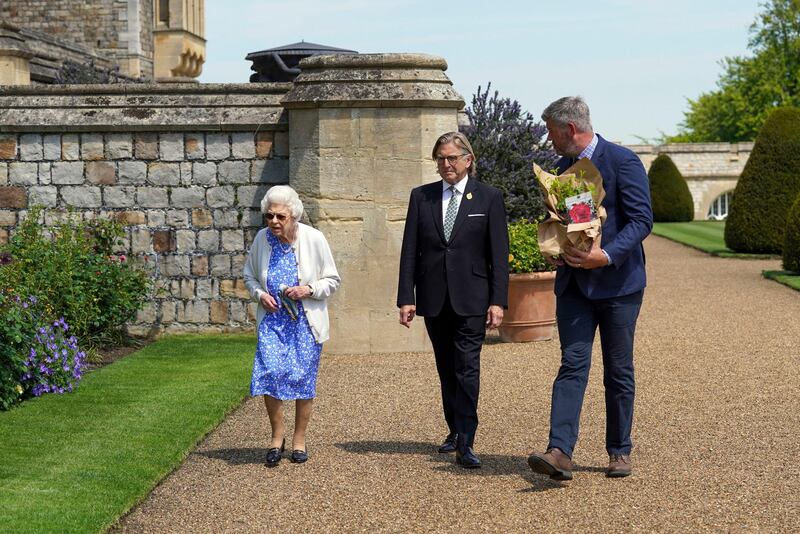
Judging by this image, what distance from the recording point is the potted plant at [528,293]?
1076 centimetres

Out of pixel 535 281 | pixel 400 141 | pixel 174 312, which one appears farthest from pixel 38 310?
pixel 535 281

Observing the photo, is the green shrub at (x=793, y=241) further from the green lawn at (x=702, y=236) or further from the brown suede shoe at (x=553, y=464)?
the brown suede shoe at (x=553, y=464)

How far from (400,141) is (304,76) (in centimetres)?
100

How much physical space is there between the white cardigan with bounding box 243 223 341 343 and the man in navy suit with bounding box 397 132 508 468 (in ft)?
1.26

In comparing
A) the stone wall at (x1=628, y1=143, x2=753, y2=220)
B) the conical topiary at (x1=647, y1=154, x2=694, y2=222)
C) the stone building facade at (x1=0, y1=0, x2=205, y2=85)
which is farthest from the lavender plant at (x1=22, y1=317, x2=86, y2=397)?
the stone wall at (x1=628, y1=143, x2=753, y2=220)

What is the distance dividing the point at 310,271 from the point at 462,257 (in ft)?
2.53

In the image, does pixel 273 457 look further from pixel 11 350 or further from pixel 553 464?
pixel 11 350

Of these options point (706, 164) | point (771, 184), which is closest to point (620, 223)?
point (771, 184)

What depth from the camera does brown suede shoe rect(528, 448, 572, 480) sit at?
5.62m

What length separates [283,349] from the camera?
6402 millimetres

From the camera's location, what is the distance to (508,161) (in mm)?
13500

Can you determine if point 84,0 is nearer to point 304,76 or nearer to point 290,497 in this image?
point 304,76

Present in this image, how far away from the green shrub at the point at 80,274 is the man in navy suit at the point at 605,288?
5139 millimetres

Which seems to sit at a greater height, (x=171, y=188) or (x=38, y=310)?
(x=171, y=188)
